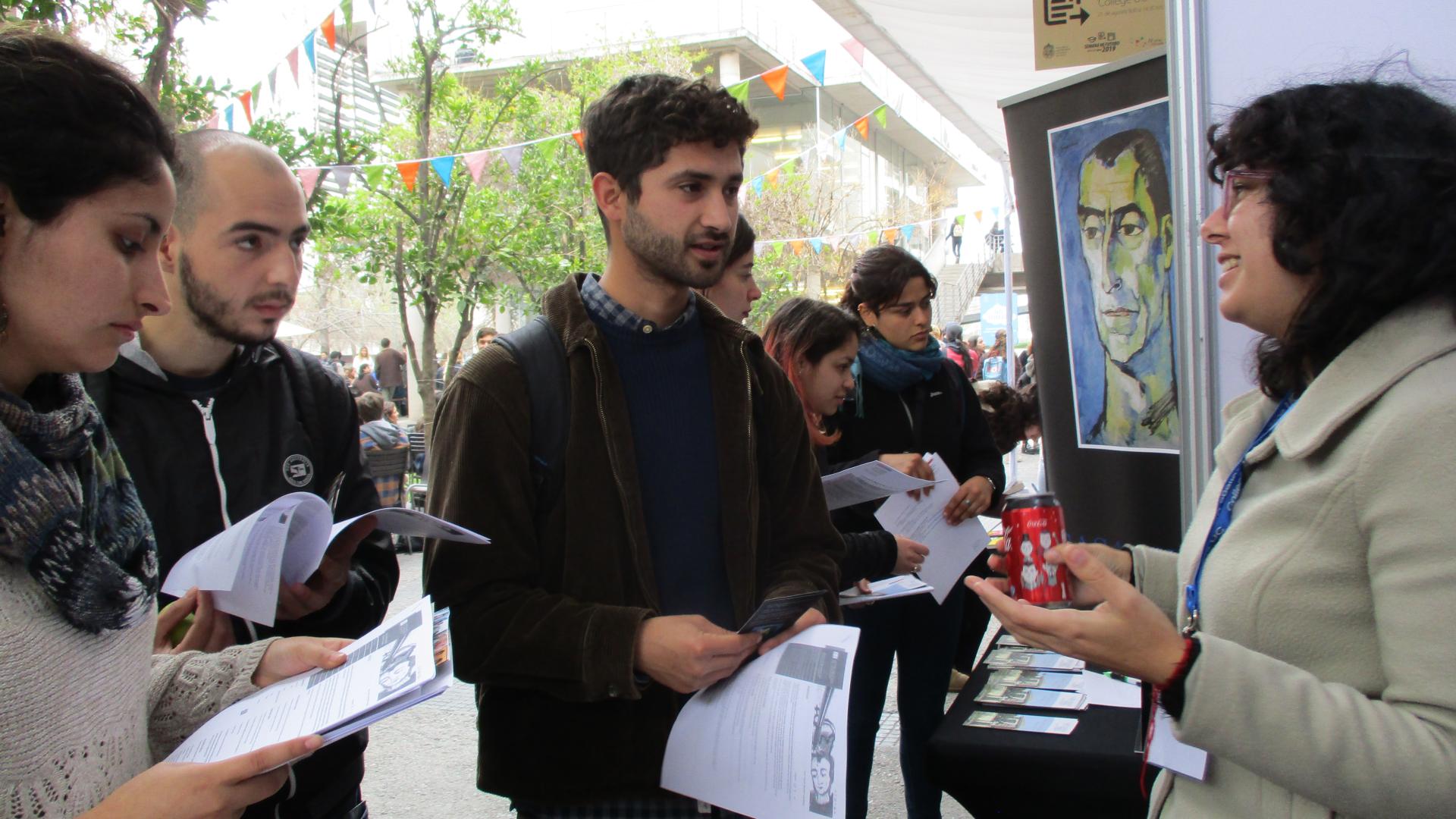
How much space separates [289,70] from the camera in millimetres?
8234

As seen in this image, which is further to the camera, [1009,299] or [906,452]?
[1009,299]

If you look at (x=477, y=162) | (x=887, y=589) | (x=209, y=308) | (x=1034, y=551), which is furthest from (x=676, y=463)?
(x=477, y=162)

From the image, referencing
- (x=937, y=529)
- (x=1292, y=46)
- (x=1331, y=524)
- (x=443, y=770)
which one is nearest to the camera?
(x=1331, y=524)

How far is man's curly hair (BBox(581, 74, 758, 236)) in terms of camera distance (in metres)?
1.82

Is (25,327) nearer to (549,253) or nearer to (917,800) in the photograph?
(917,800)

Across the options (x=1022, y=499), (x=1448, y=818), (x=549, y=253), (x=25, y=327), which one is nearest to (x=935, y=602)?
(x=1022, y=499)

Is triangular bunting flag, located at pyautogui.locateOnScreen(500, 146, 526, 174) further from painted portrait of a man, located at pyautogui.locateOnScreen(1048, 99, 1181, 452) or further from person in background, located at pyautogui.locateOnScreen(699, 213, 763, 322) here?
painted portrait of a man, located at pyautogui.locateOnScreen(1048, 99, 1181, 452)

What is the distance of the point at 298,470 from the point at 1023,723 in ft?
5.57

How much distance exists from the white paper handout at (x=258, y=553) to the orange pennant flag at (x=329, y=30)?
776cm

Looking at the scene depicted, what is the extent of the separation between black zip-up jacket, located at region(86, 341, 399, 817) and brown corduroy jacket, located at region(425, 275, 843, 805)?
24cm

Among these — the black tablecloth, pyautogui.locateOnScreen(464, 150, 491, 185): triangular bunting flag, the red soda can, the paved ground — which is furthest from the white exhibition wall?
pyautogui.locateOnScreen(464, 150, 491, 185): triangular bunting flag

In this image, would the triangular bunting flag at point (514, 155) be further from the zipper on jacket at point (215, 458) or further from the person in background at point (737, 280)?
the zipper on jacket at point (215, 458)

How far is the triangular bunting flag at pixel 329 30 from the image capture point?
785cm

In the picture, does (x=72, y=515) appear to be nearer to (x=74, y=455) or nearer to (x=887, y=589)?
(x=74, y=455)
